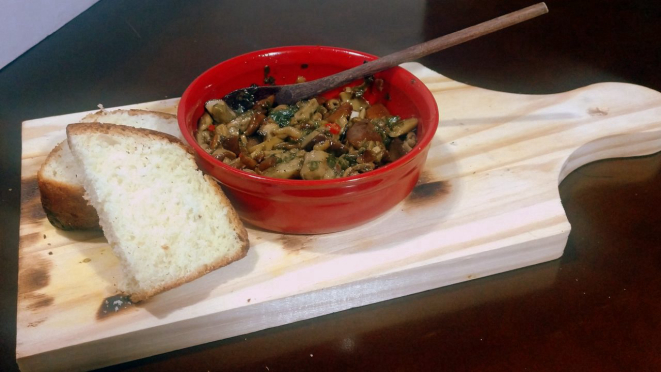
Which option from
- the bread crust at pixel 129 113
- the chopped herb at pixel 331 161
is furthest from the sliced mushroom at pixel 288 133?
the bread crust at pixel 129 113

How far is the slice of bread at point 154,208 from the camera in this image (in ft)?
5.78

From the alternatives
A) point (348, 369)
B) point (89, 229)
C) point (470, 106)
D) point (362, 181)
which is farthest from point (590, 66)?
point (89, 229)

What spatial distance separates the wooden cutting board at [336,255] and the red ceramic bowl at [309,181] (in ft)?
0.30

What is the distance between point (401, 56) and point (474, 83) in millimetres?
1259

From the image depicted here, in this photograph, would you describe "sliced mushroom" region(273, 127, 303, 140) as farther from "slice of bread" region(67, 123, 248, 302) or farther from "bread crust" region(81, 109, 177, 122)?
"bread crust" region(81, 109, 177, 122)

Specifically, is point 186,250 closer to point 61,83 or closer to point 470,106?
point 470,106

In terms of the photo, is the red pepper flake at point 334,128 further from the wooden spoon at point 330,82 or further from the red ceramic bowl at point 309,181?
the red ceramic bowl at point 309,181

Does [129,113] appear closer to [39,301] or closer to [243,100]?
[243,100]

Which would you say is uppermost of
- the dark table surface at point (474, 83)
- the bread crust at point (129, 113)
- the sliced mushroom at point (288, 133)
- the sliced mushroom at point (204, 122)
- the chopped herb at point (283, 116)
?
the bread crust at point (129, 113)

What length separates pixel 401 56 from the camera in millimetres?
2256

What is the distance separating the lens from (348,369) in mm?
1722

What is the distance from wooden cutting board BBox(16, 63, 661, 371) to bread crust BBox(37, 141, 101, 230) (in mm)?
64

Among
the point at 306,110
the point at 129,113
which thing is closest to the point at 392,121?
the point at 306,110

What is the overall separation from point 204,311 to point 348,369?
1.61 ft
